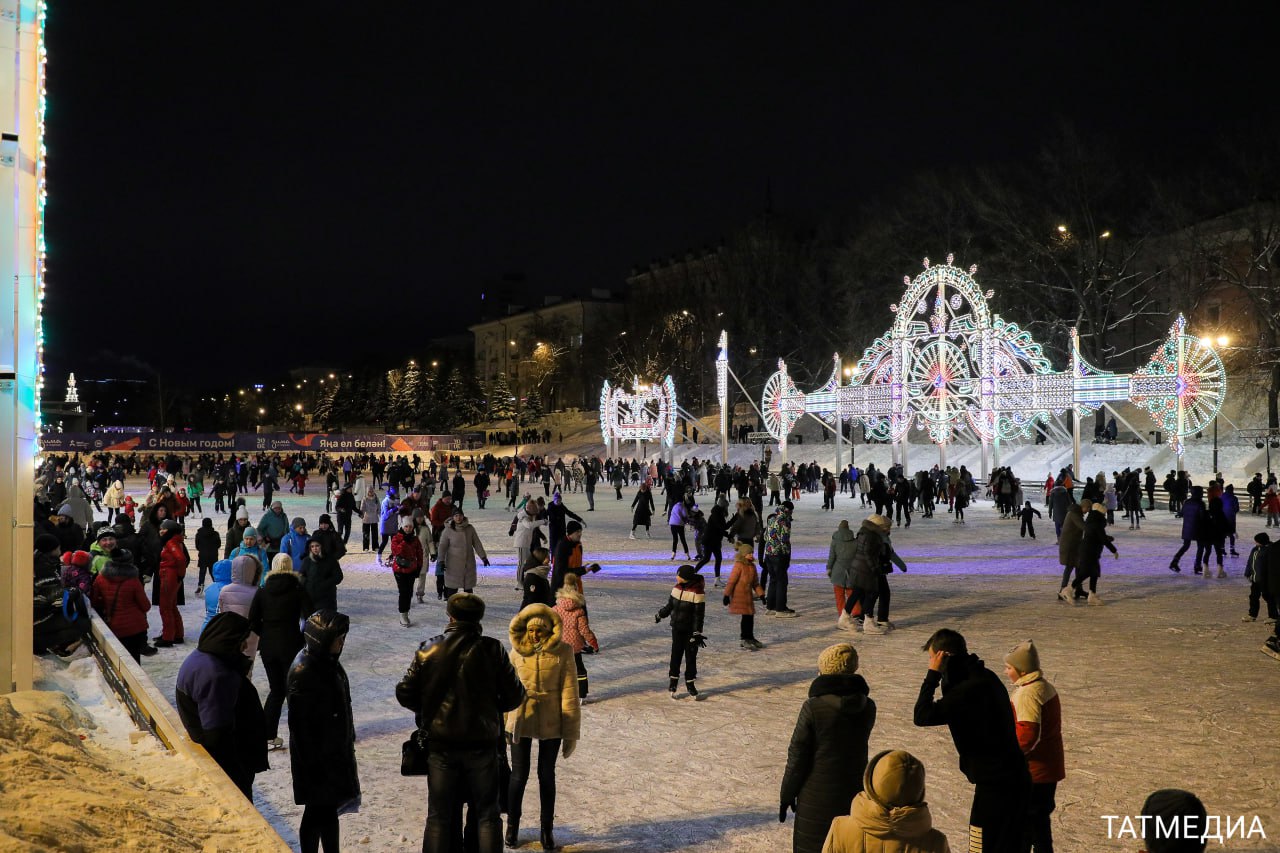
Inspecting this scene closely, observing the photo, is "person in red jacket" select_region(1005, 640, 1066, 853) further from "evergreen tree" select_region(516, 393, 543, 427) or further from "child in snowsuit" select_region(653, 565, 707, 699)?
"evergreen tree" select_region(516, 393, 543, 427)

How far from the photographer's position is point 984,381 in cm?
2867

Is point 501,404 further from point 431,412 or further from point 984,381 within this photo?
point 984,381

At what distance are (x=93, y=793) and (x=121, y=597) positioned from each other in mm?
4660

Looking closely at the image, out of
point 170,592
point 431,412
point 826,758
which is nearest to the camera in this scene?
point 826,758

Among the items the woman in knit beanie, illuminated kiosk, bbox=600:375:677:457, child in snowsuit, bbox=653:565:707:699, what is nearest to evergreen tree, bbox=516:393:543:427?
illuminated kiosk, bbox=600:375:677:457

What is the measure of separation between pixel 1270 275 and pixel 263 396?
383 feet

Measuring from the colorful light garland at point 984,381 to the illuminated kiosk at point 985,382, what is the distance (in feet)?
0.10

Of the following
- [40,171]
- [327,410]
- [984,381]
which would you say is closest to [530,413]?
[327,410]

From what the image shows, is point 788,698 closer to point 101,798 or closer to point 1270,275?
point 101,798

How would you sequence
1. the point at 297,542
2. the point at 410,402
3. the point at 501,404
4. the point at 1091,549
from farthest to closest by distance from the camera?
the point at 410,402, the point at 501,404, the point at 1091,549, the point at 297,542

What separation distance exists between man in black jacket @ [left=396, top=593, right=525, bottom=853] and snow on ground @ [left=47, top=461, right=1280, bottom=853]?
1044mm

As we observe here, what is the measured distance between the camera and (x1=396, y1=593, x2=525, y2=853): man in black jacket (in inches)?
148

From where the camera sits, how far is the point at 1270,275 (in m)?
33.7

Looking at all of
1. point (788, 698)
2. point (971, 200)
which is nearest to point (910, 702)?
point (788, 698)
